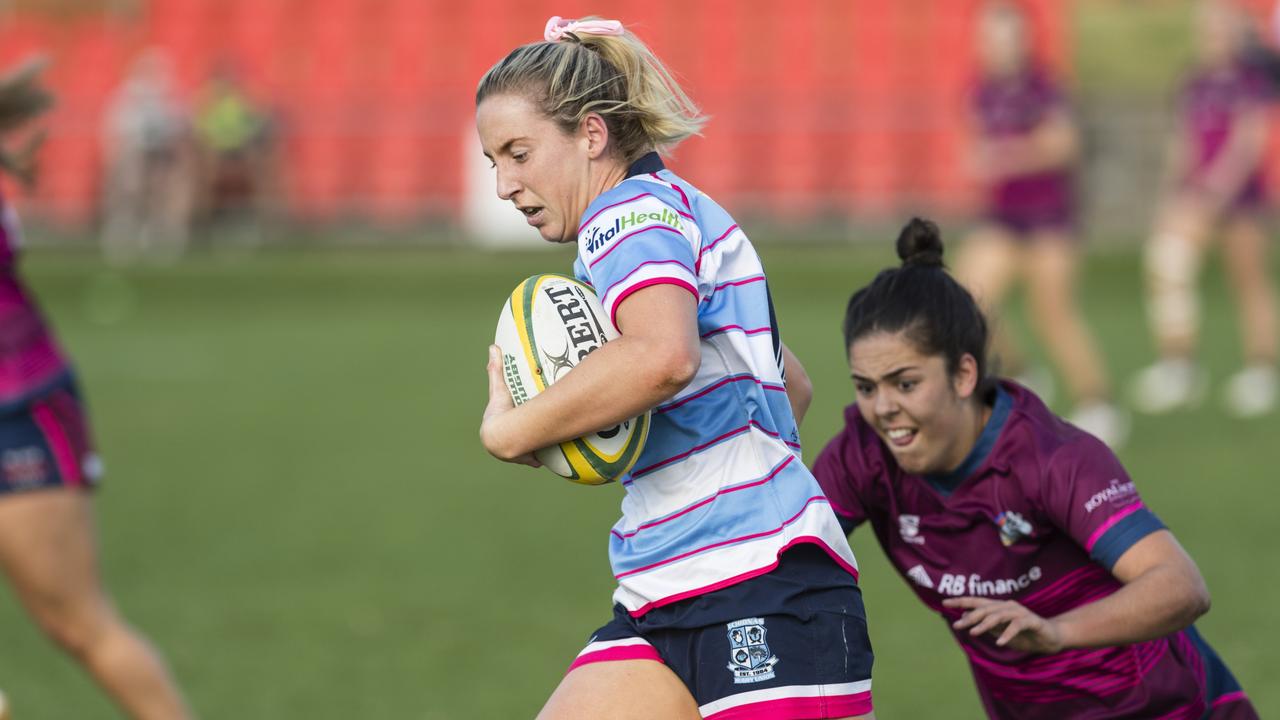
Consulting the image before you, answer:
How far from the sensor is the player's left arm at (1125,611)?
3.03m

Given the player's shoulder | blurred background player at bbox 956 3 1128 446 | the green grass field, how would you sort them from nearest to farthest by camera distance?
the player's shoulder < the green grass field < blurred background player at bbox 956 3 1128 446

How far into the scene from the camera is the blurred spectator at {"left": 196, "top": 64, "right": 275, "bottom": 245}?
891 inches

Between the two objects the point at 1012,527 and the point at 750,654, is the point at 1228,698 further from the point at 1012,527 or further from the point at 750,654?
the point at 750,654

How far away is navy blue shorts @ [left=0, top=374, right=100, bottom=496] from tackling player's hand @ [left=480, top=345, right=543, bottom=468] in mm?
1819

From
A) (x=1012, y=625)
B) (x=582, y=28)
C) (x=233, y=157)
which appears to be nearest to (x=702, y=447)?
(x=1012, y=625)

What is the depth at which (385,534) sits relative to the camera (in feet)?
27.4

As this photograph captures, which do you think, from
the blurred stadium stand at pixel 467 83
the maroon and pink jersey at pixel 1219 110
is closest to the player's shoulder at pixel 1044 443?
the maroon and pink jersey at pixel 1219 110

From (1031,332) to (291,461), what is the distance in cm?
889

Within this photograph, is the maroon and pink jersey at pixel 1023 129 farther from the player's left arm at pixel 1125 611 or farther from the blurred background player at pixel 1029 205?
the player's left arm at pixel 1125 611

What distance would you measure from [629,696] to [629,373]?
671mm

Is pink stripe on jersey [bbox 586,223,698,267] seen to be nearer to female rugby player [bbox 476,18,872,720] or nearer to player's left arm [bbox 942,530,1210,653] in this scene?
female rugby player [bbox 476,18,872,720]

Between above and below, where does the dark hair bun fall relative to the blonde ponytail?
below

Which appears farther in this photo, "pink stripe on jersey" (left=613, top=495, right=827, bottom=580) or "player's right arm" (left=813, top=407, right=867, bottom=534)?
"player's right arm" (left=813, top=407, right=867, bottom=534)

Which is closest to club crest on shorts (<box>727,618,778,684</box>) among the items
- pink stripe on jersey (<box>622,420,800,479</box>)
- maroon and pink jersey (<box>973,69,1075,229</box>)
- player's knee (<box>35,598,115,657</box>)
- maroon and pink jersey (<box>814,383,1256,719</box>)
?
pink stripe on jersey (<box>622,420,800,479</box>)
